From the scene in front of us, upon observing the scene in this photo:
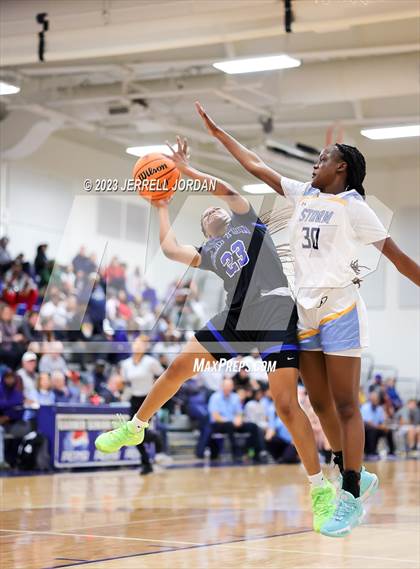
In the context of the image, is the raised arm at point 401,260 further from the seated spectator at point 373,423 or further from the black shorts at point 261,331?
the seated spectator at point 373,423

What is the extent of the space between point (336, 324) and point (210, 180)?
3.65 feet

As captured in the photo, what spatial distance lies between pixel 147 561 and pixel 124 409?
9.11 meters

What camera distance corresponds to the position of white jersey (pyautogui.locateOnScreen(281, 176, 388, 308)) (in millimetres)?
5422

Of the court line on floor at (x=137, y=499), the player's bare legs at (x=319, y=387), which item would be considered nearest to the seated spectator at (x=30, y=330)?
the court line on floor at (x=137, y=499)

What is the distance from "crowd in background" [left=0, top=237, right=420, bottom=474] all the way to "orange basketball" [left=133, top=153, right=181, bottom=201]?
8.49 meters

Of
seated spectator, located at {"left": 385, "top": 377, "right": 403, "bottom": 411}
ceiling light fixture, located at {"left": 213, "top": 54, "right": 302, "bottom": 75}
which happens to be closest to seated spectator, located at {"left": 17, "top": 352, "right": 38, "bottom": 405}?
ceiling light fixture, located at {"left": 213, "top": 54, "right": 302, "bottom": 75}

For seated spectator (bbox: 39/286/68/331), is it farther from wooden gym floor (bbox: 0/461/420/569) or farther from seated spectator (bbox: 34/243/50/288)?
wooden gym floor (bbox: 0/461/420/569)

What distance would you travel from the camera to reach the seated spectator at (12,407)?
48.6ft

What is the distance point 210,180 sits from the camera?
5.75 meters

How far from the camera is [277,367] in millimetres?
5633

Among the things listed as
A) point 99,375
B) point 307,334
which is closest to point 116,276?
point 99,375

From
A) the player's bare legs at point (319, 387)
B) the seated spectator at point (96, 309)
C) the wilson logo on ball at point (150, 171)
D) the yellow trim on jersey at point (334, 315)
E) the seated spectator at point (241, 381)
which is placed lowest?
the player's bare legs at point (319, 387)

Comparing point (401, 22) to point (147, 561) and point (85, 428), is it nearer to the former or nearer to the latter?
point (85, 428)

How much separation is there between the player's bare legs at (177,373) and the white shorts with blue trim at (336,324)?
0.64 metres
